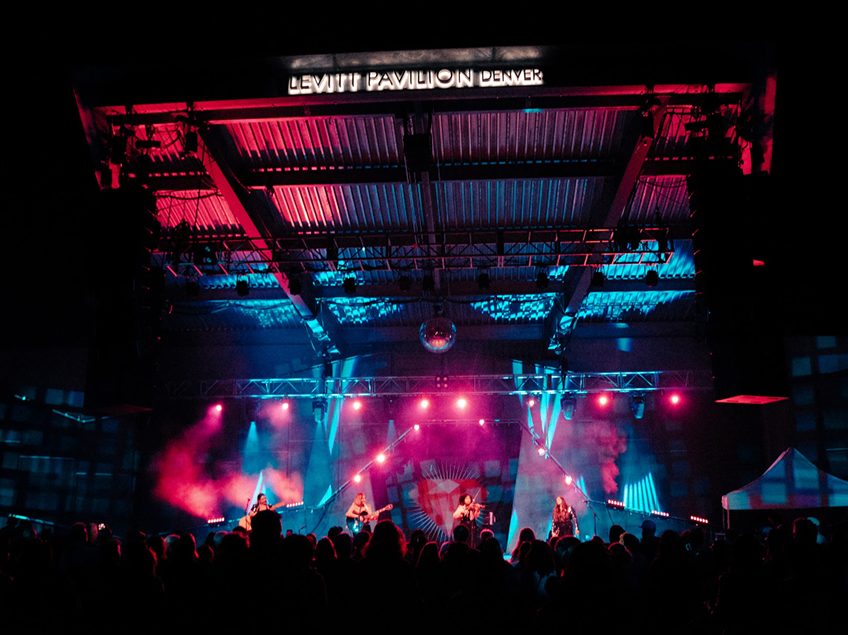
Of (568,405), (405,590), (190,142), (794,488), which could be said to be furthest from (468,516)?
(405,590)

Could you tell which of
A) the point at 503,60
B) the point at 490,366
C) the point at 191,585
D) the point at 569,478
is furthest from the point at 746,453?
the point at 191,585

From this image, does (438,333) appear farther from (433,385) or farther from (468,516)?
(468,516)

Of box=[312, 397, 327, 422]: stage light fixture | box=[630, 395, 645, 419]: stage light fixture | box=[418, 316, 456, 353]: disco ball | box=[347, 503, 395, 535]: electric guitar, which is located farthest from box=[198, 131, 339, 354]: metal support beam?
box=[630, 395, 645, 419]: stage light fixture

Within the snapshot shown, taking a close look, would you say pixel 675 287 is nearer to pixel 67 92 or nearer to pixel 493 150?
pixel 493 150

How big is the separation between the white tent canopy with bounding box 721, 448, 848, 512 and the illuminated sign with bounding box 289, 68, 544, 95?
320 inches

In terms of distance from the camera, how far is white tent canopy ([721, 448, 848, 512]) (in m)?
10.4

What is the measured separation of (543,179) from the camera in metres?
9.22

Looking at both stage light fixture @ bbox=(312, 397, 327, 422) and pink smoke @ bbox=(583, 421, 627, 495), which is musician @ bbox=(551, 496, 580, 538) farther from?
stage light fixture @ bbox=(312, 397, 327, 422)

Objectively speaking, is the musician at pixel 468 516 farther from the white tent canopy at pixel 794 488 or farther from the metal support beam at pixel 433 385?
the white tent canopy at pixel 794 488

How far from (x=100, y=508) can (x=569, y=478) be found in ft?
36.0

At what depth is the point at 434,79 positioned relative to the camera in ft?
21.5

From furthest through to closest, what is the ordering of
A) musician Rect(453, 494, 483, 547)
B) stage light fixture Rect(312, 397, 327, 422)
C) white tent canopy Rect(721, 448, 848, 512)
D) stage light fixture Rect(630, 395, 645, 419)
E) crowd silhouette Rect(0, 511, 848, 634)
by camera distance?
stage light fixture Rect(312, 397, 327, 422) < stage light fixture Rect(630, 395, 645, 419) < musician Rect(453, 494, 483, 547) < white tent canopy Rect(721, 448, 848, 512) < crowd silhouette Rect(0, 511, 848, 634)

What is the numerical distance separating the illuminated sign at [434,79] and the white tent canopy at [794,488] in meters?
8.14

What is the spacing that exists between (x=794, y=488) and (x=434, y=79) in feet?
29.6
